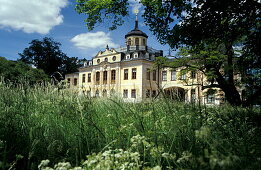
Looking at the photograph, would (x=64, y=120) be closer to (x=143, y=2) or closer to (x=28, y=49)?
(x=143, y=2)

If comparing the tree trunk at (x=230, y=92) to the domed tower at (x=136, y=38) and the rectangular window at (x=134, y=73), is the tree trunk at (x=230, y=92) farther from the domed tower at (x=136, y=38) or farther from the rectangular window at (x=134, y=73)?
the domed tower at (x=136, y=38)

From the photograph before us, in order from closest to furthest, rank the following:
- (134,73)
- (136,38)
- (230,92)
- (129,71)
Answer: (230,92)
(134,73)
(129,71)
(136,38)

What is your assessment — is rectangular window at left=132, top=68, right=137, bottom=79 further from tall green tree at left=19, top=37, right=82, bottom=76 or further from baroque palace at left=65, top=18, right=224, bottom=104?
tall green tree at left=19, top=37, right=82, bottom=76

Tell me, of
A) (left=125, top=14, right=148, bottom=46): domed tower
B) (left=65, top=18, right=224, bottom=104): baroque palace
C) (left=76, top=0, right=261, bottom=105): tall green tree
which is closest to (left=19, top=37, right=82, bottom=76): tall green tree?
(left=65, top=18, right=224, bottom=104): baroque palace

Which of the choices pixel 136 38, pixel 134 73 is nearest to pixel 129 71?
pixel 134 73

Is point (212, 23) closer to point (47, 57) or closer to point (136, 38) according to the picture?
point (136, 38)

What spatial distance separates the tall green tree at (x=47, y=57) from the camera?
5156 centimetres

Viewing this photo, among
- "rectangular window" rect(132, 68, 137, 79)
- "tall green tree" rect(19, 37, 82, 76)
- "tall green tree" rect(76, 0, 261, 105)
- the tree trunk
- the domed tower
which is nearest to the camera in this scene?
"tall green tree" rect(76, 0, 261, 105)

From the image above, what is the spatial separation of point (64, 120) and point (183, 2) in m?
5.76

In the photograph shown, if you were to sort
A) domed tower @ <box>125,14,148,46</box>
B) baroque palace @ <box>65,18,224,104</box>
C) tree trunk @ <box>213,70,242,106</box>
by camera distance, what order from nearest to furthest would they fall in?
tree trunk @ <box>213,70,242,106</box>
baroque palace @ <box>65,18,224,104</box>
domed tower @ <box>125,14,148,46</box>


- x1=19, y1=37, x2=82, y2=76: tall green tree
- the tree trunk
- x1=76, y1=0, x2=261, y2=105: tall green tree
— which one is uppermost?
x1=19, y1=37, x2=82, y2=76: tall green tree

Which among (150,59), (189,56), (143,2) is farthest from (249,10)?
(150,59)

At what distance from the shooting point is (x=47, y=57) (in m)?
52.3

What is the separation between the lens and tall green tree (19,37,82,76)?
169ft
